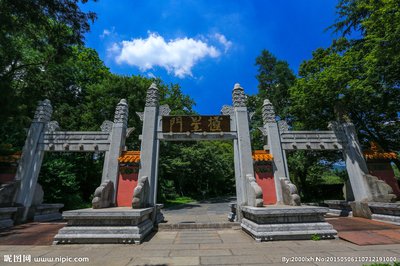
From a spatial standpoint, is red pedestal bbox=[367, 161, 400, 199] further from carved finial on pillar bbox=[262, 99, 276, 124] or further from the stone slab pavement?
the stone slab pavement

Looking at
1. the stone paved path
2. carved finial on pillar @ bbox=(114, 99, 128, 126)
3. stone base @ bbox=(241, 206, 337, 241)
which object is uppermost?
carved finial on pillar @ bbox=(114, 99, 128, 126)

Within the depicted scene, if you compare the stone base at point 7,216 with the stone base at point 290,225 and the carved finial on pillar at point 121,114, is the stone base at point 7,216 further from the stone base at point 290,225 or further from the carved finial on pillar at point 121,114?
the stone base at point 290,225

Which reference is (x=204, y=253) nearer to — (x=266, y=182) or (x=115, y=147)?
(x=266, y=182)

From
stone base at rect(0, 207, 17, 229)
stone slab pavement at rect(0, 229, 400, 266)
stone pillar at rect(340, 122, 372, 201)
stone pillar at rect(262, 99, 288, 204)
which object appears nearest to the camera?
stone slab pavement at rect(0, 229, 400, 266)

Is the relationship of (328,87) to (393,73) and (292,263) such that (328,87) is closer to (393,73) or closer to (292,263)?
(393,73)

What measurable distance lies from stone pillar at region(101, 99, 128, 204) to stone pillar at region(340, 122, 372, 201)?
35.2 ft

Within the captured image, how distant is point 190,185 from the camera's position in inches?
1294

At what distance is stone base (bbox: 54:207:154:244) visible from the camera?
5742 millimetres

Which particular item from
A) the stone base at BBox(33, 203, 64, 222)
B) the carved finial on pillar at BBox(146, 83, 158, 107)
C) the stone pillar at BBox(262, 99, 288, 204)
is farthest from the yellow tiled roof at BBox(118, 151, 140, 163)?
the stone pillar at BBox(262, 99, 288, 204)

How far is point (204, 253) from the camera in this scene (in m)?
4.68

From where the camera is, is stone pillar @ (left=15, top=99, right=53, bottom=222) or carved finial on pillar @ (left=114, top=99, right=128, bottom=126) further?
carved finial on pillar @ (left=114, top=99, right=128, bottom=126)

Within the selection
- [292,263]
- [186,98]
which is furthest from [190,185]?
[292,263]

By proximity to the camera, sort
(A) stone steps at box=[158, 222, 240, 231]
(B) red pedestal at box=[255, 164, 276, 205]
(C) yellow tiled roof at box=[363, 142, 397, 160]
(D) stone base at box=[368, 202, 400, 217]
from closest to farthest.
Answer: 1. (D) stone base at box=[368, 202, 400, 217]
2. (A) stone steps at box=[158, 222, 240, 231]
3. (B) red pedestal at box=[255, 164, 276, 205]
4. (C) yellow tiled roof at box=[363, 142, 397, 160]

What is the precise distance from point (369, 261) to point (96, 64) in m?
26.8
